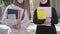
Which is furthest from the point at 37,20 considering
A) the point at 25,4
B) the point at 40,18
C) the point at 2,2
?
the point at 2,2

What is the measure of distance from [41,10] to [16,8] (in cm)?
48

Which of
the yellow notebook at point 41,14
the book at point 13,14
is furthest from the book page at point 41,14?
the book at point 13,14

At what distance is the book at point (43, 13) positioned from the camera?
15.3ft

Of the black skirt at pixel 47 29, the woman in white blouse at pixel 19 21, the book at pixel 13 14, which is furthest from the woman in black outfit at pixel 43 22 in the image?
the book at pixel 13 14

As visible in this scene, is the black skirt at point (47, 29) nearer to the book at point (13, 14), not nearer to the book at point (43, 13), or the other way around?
the book at point (43, 13)

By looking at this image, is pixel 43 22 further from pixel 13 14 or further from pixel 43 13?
pixel 13 14

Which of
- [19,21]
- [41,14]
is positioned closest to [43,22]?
[41,14]

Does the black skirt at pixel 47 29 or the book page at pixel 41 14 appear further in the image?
the black skirt at pixel 47 29

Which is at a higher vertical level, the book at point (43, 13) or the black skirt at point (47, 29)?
the book at point (43, 13)

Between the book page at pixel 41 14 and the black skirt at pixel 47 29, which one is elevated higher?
the book page at pixel 41 14

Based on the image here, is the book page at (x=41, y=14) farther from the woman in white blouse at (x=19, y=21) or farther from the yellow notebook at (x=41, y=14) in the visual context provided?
the woman in white blouse at (x=19, y=21)

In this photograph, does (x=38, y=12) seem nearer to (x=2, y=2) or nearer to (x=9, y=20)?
(x=9, y=20)

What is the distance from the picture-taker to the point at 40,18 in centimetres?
469

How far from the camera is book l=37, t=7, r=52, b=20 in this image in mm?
4660
